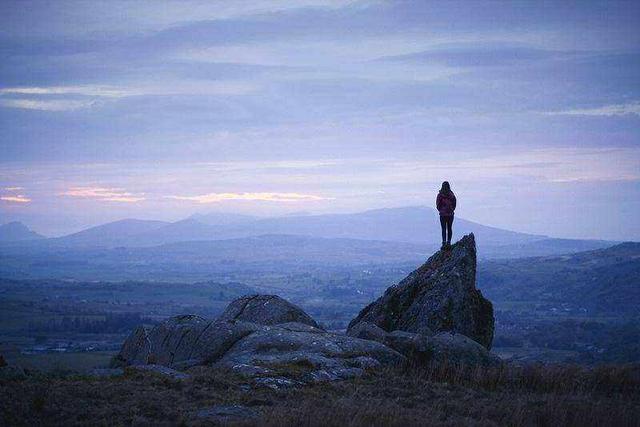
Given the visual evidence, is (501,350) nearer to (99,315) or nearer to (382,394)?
(382,394)

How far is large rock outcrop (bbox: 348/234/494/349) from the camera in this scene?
78.6 ft

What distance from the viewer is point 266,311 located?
25297 millimetres

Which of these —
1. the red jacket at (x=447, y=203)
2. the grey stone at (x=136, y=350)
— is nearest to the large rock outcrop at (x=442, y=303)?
the red jacket at (x=447, y=203)

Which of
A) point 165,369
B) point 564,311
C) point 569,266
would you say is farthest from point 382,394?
point 569,266

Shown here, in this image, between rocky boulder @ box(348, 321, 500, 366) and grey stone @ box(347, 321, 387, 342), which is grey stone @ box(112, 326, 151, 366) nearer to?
grey stone @ box(347, 321, 387, 342)

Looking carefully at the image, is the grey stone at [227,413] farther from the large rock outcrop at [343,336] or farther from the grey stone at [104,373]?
the grey stone at [104,373]

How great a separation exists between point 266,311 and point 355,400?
11.3 metres

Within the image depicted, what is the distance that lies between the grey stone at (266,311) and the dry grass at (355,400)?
7.21 m

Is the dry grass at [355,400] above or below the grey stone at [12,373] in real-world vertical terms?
below

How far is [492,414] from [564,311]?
128m

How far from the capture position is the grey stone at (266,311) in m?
24.6

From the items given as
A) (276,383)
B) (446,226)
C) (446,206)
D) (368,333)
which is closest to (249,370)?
(276,383)

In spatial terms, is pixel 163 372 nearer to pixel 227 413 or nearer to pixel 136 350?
pixel 227 413

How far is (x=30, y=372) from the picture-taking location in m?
16.4
